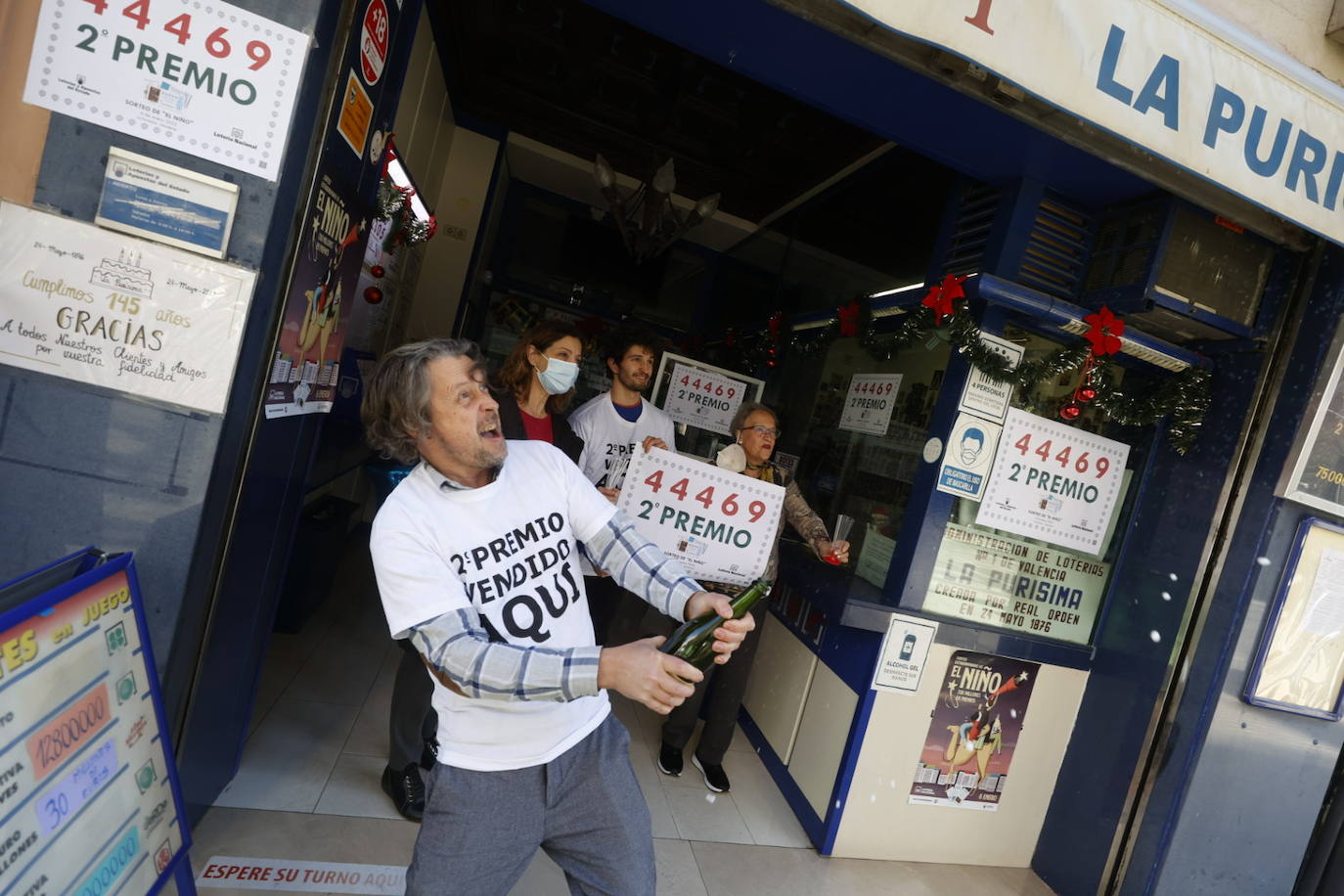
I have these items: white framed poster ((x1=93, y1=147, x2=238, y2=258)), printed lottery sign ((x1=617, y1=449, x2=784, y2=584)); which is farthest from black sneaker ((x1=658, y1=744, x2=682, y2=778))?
white framed poster ((x1=93, y1=147, x2=238, y2=258))

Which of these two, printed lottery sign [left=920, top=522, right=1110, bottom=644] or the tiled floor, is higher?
printed lottery sign [left=920, top=522, right=1110, bottom=644]

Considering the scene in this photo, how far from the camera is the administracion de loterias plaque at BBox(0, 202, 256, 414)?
1459 millimetres

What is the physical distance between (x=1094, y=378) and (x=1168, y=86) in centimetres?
114

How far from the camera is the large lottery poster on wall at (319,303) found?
178 cm

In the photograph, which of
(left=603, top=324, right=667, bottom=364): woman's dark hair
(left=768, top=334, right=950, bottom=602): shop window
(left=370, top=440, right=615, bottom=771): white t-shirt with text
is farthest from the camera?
(left=603, top=324, right=667, bottom=364): woman's dark hair

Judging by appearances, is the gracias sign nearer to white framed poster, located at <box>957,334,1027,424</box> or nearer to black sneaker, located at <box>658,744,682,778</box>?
white framed poster, located at <box>957,334,1027,424</box>

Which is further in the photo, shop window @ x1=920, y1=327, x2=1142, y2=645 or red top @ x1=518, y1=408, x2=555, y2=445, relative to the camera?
shop window @ x1=920, y1=327, x2=1142, y2=645

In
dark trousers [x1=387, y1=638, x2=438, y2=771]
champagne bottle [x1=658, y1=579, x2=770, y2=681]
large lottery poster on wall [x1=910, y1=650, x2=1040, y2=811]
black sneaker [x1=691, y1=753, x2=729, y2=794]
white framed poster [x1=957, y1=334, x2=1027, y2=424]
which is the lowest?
black sneaker [x1=691, y1=753, x2=729, y2=794]

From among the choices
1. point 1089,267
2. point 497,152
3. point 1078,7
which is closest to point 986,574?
point 1089,267

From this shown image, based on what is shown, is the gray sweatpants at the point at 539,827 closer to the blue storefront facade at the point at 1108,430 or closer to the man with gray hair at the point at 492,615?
the man with gray hair at the point at 492,615

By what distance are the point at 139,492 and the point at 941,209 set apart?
10.5 feet

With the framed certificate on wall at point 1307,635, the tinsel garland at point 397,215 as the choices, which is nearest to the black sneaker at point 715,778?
the framed certificate on wall at point 1307,635

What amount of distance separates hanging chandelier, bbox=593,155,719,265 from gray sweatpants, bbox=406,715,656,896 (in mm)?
3379

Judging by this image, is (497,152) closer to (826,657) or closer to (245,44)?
(245,44)
